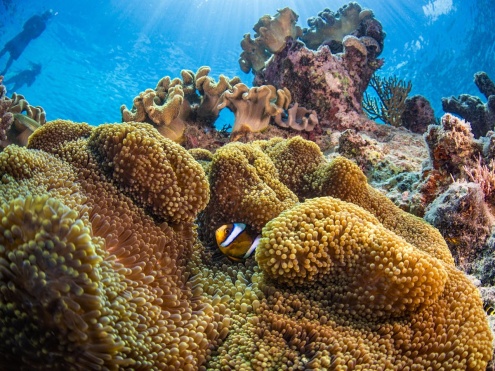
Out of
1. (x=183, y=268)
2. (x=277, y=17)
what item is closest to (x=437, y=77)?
(x=277, y=17)

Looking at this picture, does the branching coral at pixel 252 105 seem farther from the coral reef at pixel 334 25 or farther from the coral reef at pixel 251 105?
the coral reef at pixel 334 25

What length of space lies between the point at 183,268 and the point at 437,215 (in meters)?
2.49

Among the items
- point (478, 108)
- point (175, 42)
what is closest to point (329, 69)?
point (478, 108)

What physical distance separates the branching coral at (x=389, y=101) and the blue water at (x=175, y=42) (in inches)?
811

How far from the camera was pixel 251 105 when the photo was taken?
5.40 m

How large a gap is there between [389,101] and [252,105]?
4.20 m

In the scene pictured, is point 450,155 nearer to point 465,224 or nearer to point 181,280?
point 465,224

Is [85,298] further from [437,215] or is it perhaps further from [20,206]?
[437,215]

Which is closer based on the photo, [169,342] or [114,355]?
[114,355]

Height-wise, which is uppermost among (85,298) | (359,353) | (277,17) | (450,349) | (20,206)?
(277,17)

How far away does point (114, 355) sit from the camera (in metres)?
1.31

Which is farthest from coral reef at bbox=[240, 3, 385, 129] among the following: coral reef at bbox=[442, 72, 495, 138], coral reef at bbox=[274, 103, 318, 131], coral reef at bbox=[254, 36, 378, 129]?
coral reef at bbox=[442, 72, 495, 138]

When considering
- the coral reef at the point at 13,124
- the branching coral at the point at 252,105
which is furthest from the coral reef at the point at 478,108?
the coral reef at the point at 13,124

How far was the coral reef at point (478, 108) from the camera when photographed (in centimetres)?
732
